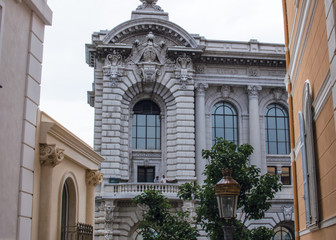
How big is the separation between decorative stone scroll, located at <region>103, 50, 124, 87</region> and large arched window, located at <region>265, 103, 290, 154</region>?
36.6ft

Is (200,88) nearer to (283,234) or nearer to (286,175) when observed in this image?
(286,175)

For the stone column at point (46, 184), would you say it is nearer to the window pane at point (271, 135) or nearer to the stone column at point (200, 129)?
the stone column at point (200, 129)

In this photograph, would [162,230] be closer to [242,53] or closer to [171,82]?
[171,82]

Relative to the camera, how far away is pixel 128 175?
35031 millimetres

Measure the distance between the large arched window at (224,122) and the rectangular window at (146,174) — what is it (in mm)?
5192

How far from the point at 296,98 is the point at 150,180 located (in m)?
20.9

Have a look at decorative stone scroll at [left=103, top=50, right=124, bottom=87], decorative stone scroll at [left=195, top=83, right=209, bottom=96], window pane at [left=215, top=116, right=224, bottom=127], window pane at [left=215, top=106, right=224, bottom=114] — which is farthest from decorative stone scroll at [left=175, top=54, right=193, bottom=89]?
decorative stone scroll at [left=103, top=50, right=124, bottom=87]

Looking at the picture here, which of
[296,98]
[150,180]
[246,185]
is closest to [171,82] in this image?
[150,180]

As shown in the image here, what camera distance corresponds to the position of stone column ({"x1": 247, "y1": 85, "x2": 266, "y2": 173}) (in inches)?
1427

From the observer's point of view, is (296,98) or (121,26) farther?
(121,26)

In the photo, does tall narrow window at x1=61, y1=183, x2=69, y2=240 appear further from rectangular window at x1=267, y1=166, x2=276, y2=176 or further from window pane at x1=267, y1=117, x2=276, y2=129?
window pane at x1=267, y1=117, x2=276, y2=129

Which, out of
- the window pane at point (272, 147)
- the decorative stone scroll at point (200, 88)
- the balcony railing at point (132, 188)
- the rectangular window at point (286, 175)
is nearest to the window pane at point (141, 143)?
the balcony railing at point (132, 188)

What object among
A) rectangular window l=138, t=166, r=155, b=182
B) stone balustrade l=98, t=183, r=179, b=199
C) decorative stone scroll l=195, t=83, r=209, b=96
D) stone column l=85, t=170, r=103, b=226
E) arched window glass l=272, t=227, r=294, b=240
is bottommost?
arched window glass l=272, t=227, r=294, b=240

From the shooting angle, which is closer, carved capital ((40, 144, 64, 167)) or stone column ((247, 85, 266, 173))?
carved capital ((40, 144, 64, 167))
